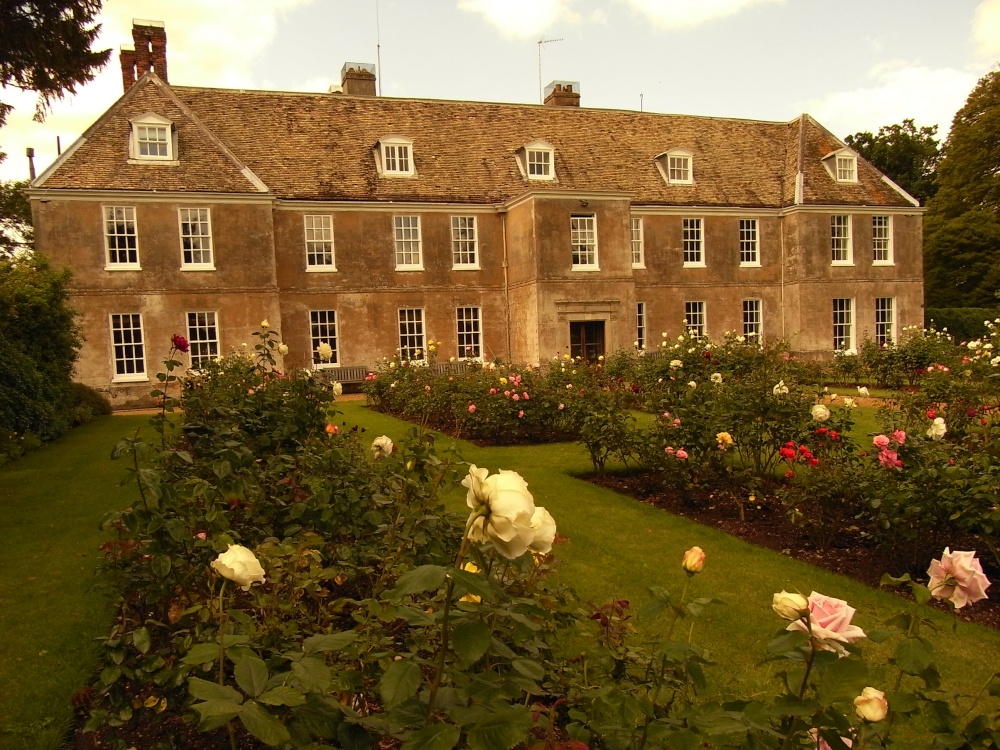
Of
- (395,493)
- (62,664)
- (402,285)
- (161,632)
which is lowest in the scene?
(62,664)

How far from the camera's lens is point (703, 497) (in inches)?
325

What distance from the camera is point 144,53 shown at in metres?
24.3

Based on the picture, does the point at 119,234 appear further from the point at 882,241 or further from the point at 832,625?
the point at 882,241

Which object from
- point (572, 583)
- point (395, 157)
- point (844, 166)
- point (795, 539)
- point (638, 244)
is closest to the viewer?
point (572, 583)

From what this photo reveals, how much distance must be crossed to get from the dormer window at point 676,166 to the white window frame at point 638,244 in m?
2.47

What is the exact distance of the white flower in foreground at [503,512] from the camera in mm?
1521

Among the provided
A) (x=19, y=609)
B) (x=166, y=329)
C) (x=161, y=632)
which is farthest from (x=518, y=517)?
(x=166, y=329)

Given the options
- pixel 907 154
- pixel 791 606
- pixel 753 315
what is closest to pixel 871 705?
pixel 791 606

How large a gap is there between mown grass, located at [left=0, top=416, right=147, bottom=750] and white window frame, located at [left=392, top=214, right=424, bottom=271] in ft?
47.8

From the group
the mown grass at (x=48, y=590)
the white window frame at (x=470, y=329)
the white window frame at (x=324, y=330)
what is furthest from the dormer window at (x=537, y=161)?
the mown grass at (x=48, y=590)

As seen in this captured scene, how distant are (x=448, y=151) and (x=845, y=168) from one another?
15876mm

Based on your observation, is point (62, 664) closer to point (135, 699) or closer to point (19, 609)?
point (19, 609)

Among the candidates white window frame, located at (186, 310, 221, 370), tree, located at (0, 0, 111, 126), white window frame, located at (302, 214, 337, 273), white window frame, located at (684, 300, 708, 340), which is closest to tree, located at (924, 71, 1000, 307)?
white window frame, located at (684, 300, 708, 340)

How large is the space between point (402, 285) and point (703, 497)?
1798cm
